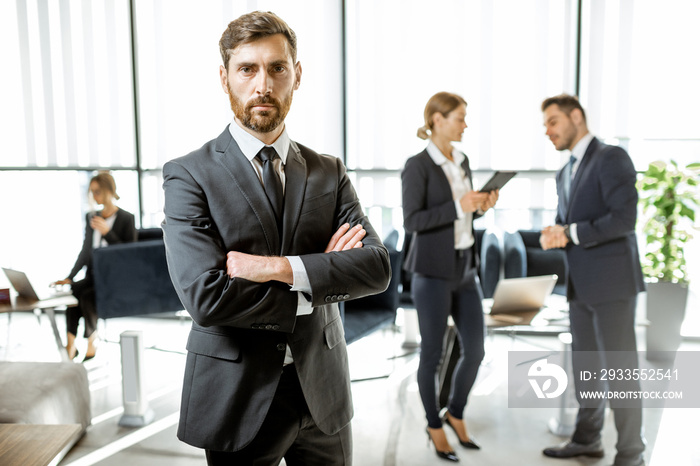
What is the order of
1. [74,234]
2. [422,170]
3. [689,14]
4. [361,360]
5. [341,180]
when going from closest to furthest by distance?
[341,180] → [422,170] → [361,360] → [689,14] → [74,234]

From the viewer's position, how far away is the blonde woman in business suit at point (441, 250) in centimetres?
301

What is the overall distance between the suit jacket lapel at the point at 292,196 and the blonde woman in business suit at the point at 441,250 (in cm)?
145

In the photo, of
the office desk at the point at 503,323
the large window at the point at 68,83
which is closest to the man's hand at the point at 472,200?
the office desk at the point at 503,323

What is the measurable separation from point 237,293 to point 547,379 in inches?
104

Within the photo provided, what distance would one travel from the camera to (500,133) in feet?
18.5

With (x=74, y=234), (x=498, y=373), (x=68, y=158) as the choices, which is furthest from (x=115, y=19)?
(x=498, y=373)

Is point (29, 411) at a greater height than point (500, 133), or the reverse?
point (500, 133)

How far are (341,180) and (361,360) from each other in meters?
3.28

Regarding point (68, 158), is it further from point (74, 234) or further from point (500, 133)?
point (500, 133)

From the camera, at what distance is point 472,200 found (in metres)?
2.98

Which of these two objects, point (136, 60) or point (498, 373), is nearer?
point (498, 373)

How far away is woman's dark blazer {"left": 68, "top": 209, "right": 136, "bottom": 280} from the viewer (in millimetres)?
4672

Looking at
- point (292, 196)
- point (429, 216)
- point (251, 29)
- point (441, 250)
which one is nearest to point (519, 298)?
point (441, 250)

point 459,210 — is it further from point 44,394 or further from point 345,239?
point 44,394
